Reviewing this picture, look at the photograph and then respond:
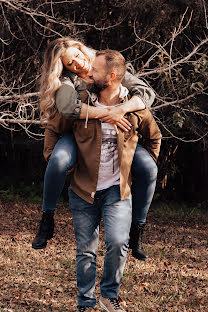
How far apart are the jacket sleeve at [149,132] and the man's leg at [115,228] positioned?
1.38 ft

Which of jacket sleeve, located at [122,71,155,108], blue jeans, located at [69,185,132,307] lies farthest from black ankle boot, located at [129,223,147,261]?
jacket sleeve, located at [122,71,155,108]

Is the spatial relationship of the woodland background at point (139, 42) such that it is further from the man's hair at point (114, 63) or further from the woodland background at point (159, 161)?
the man's hair at point (114, 63)

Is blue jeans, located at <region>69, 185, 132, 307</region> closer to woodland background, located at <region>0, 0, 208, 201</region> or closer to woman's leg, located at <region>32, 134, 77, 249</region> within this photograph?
woman's leg, located at <region>32, 134, 77, 249</region>

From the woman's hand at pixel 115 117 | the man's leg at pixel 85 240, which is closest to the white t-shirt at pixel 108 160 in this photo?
the woman's hand at pixel 115 117

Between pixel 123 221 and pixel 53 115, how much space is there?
0.89 meters

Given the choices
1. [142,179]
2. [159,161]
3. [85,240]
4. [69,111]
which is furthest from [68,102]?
[159,161]

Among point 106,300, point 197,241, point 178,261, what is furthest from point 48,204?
point 197,241

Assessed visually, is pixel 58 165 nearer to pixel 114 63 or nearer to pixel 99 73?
pixel 99 73

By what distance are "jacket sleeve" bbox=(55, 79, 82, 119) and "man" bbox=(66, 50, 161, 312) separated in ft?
0.42

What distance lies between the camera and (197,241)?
8.02 meters

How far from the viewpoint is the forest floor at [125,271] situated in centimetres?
479

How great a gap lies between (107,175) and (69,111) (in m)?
0.55

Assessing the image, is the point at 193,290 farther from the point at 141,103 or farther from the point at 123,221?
the point at 141,103

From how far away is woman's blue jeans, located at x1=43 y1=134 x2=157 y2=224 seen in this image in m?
3.22
